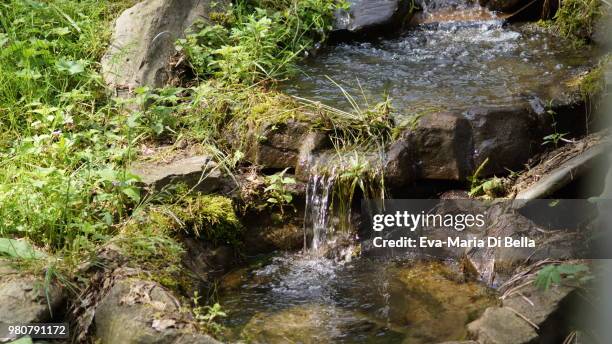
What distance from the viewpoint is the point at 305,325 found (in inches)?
155

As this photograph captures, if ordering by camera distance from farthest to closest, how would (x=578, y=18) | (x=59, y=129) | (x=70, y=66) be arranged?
(x=578, y=18) < (x=70, y=66) < (x=59, y=129)

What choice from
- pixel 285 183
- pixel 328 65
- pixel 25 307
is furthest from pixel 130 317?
pixel 328 65

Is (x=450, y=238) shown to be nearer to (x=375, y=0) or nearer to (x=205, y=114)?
(x=205, y=114)

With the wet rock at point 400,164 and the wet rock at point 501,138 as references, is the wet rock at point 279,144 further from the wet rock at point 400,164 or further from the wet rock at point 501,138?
the wet rock at point 501,138

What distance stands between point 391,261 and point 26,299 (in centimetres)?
219

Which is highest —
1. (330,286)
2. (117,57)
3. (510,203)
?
A: (117,57)

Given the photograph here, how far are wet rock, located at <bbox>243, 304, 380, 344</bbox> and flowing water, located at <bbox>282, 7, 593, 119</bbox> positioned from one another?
68.0 inches

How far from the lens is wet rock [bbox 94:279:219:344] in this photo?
340cm

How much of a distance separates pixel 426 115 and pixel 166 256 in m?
2.01

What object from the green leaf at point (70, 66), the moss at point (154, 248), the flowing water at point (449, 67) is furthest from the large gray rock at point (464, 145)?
the green leaf at point (70, 66)

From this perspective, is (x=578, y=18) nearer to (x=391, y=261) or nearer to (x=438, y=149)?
(x=438, y=149)

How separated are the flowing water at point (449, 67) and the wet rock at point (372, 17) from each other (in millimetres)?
157

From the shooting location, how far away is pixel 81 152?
4.82 meters

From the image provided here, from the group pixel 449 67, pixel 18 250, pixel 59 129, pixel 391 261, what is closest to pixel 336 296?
pixel 391 261
